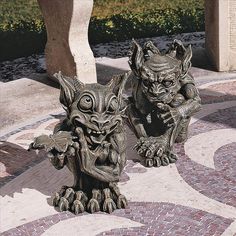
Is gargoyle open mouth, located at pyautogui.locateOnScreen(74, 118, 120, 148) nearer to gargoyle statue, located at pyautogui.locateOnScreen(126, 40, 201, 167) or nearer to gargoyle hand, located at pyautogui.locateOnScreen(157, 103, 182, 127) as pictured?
gargoyle statue, located at pyautogui.locateOnScreen(126, 40, 201, 167)

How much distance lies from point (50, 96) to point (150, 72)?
5571 mm

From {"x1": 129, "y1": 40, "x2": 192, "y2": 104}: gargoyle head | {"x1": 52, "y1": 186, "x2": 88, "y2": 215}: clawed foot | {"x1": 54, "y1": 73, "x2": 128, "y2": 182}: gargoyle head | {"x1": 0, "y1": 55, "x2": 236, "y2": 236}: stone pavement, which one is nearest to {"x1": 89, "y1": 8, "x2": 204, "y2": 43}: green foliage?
{"x1": 0, "y1": 55, "x2": 236, "y2": 236}: stone pavement

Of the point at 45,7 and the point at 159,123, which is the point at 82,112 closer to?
the point at 159,123

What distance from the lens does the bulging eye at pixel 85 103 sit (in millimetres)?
8594

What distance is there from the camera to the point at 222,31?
1553 centimetres

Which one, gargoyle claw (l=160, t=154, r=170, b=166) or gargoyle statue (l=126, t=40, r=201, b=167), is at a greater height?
gargoyle statue (l=126, t=40, r=201, b=167)

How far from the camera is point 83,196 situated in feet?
30.2

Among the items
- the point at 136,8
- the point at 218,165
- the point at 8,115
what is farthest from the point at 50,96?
the point at 136,8

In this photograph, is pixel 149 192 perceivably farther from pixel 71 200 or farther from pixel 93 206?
pixel 71 200

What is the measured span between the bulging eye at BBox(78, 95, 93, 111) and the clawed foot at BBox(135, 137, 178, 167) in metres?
2.32

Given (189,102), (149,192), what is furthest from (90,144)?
(189,102)

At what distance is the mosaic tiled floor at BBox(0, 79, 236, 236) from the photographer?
8672mm

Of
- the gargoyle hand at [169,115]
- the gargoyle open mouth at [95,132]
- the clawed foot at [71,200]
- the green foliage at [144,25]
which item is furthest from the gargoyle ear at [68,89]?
the green foliage at [144,25]

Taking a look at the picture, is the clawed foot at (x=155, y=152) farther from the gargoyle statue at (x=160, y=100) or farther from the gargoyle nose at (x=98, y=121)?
the gargoyle nose at (x=98, y=121)
